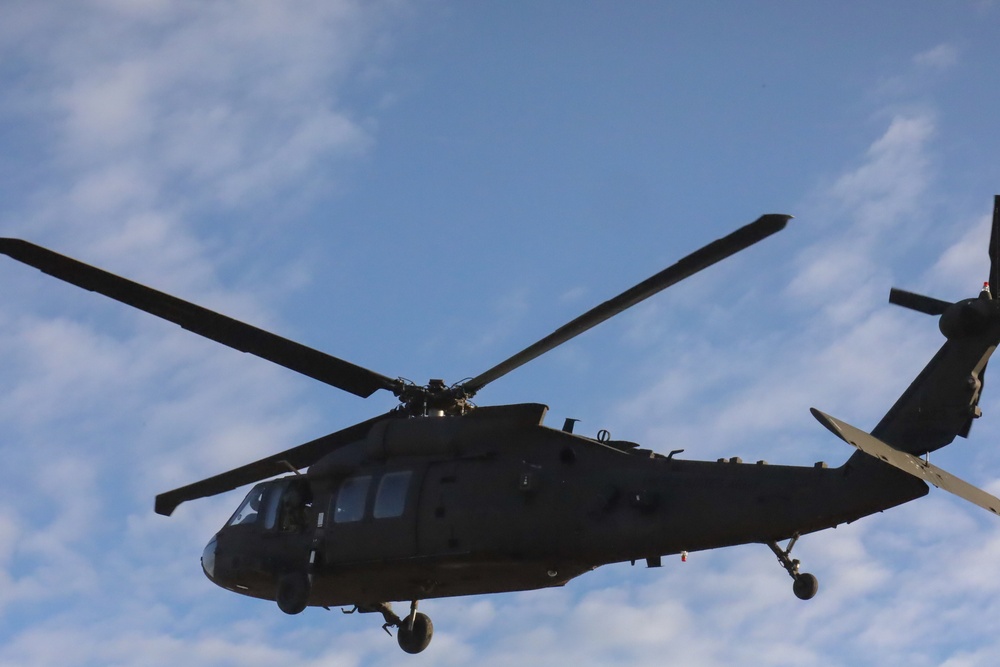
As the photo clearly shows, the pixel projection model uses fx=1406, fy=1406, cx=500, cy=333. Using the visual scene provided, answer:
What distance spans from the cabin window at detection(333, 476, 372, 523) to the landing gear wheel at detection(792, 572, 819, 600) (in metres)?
7.82

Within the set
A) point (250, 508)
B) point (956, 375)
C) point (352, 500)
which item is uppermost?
point (250, 508)

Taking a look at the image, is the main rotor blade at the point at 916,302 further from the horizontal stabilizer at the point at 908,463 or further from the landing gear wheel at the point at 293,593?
the landing gear wheel at the point at 293,593

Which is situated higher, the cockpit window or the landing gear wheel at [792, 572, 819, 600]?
the cockpit window

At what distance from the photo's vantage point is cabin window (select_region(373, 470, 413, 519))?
2433 cm

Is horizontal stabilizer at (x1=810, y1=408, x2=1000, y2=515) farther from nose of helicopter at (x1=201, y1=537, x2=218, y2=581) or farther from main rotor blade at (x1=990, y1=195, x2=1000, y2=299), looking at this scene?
nose of helicopter at (x1=201, y1=537, x2=218, y2=581)

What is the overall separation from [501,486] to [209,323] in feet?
20.0

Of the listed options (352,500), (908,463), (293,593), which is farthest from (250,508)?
(908,463)

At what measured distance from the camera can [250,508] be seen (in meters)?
26.7

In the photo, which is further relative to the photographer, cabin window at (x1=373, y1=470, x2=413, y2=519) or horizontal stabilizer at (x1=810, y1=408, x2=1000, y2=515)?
cabin window at (x1=373, y1=470, x2=413, y2=519)

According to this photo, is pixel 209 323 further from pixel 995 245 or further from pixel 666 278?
pixel 995 245

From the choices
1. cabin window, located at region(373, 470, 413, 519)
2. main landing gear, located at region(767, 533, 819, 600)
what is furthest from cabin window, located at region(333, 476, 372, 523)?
main landing gear, located at region(767, 533, 819, 600)

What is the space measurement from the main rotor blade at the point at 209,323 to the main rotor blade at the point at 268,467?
94cm

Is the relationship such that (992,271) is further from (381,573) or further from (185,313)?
(185,313)

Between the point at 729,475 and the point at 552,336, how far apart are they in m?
4.36
